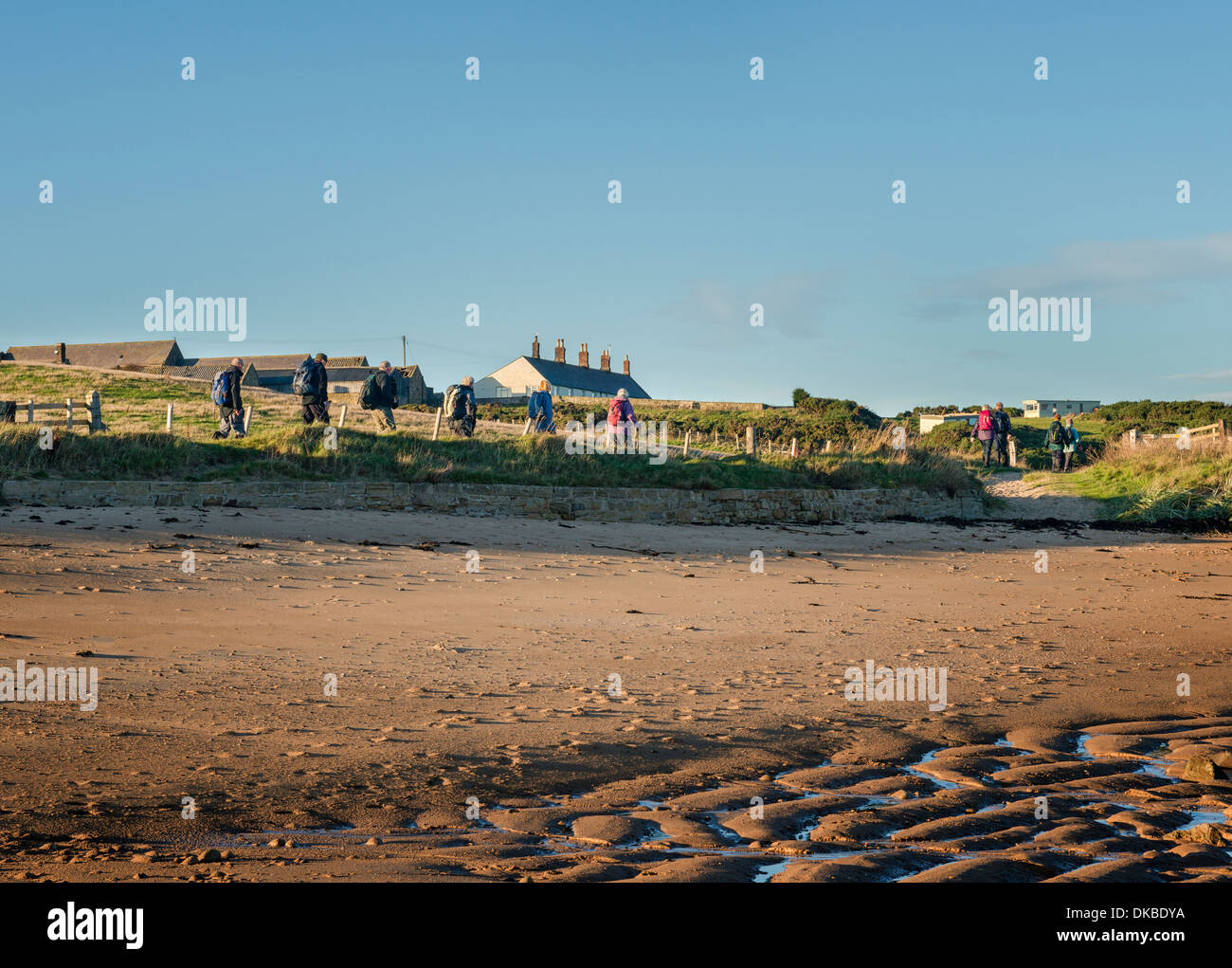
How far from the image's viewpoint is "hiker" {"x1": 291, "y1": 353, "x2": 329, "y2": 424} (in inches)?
861

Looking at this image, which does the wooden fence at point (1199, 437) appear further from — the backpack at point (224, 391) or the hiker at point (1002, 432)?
the backpack at point (224, 391)

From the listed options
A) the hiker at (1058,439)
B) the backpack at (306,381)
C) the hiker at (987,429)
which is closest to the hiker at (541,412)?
the backpack at (306,381)

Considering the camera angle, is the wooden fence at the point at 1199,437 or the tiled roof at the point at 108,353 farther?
the tiled roof at the point at 108,353

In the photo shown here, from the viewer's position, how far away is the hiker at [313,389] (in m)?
21.9

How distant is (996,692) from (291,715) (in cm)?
464

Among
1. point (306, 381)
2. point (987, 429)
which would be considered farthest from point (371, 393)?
point (987, 429)

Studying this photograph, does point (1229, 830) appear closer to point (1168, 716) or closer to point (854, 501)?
point (1168, 716)

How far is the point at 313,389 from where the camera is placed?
22000 mm

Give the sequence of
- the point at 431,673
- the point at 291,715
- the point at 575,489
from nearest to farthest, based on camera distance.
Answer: the point at 291,715
the point at 431,673
the point at 575,489

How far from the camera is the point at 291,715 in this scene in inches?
233

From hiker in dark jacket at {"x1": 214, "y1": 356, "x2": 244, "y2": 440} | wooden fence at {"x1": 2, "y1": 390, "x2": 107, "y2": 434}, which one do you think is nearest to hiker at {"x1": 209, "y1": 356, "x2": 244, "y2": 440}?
hiker in dark jacket at {"x1": 214, "y1": 356, "x2": 244, "y2": 440}

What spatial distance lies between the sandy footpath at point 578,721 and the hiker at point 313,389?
30.3ft

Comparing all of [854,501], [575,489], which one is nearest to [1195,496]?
[854,501]
